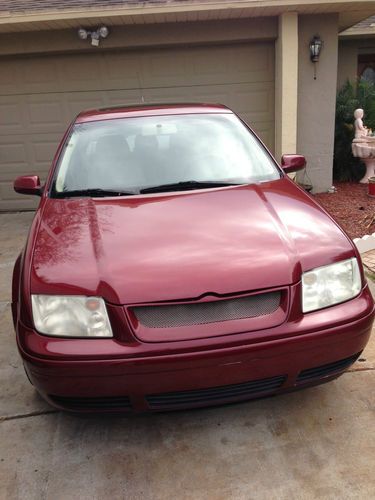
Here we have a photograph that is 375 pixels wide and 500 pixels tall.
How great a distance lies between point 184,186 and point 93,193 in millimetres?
553

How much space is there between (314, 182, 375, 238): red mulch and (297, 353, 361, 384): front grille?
9.24ft

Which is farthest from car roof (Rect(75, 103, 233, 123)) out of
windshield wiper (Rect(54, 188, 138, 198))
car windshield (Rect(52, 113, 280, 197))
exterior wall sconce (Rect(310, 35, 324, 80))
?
exterior wall sconce (Rect(310, 35, 324, 80))

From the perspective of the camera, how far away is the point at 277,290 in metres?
1.88

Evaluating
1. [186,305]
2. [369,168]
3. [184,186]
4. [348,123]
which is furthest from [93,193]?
[348,123]

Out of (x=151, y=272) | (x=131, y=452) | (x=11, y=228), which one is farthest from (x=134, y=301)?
(x=11, y=228)

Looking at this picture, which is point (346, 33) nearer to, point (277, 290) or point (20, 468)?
point (277, 290)

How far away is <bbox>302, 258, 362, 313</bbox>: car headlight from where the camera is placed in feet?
6.33

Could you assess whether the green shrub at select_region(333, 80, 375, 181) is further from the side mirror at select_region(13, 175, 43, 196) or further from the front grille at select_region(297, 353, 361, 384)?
the front grille at select_region(297, 353, 361, 384)

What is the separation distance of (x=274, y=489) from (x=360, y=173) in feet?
24.6

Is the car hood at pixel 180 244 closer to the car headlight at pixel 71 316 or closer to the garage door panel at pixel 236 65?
the car headlight at pixel 71 316

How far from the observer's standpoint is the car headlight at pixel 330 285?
193 cm

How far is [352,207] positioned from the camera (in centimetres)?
644

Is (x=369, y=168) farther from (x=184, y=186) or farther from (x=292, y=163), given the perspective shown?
(x=184, y=186)

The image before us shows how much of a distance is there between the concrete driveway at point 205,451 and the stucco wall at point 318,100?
5.49 m
